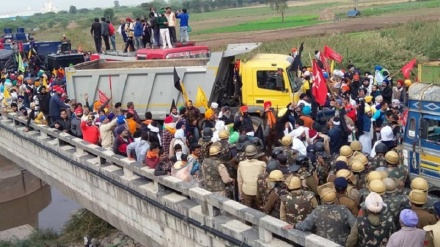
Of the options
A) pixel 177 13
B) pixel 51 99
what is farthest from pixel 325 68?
pixel 51 99

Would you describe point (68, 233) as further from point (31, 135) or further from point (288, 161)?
point (288, 161)

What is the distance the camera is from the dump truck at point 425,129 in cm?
780

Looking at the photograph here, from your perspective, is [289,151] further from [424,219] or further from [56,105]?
[56,105]

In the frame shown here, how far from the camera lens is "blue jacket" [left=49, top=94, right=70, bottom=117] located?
12.8 metres

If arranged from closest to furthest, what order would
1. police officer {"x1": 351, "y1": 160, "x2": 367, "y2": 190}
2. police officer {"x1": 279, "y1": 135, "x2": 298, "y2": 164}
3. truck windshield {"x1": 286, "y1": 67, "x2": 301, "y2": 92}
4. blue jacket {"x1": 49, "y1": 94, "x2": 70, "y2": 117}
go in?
police officer {"x1": 351, "y1": 160, "x2": 367, "y2": 190}, police officer {"x1": 279, "y1": 135, "x2": 298, "y2": 164}, truck windshield {"x1": 286, "y1": 67, "x2": 301, "y2": 92}, blue jacket {"x1": 49, "y1": 94, "x2": 70, "y2": 117}

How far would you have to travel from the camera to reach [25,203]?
20.2 meters

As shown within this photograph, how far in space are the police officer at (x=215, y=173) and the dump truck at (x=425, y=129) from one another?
2719 mm

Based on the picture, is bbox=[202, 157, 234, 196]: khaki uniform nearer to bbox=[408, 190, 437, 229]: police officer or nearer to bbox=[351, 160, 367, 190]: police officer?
bbox=[351, 160, 367, 190]: police officer

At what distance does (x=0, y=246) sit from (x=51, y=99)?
14.2 ft

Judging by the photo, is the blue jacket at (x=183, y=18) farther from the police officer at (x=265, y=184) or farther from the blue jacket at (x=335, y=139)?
the police officer at (x=265, y=184)

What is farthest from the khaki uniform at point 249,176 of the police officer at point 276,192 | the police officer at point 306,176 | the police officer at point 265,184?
the police officer at point 306,176

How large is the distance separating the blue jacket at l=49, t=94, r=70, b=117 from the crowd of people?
4539 mm

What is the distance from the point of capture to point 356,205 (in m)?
6.32

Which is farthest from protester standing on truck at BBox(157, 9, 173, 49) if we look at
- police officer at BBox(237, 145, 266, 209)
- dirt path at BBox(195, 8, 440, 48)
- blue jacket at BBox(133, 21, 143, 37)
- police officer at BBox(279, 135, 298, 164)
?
dirt path at BBox(195, 8, 440, 48)
